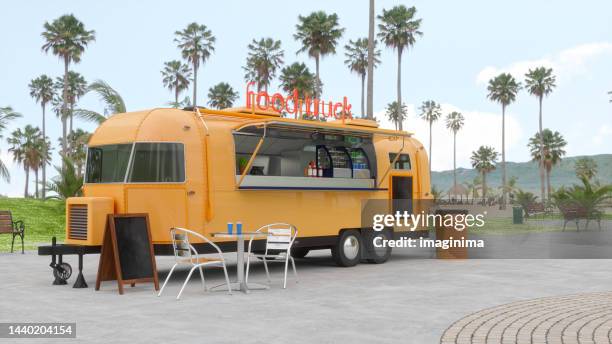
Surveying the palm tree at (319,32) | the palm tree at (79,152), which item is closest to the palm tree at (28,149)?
the palm tree at (79,152)

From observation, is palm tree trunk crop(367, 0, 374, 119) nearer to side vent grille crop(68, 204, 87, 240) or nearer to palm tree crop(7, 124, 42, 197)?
side vent grille crop(68, 204, 87, 240)

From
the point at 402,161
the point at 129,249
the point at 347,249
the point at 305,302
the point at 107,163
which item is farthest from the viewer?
the point at 402,161

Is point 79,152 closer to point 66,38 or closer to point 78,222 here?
point 66,38

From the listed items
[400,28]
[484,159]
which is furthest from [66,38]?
[484,159]

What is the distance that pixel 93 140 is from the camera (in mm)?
12836

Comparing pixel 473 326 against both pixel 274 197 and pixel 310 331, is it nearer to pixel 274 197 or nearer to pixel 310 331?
pixel 310 331

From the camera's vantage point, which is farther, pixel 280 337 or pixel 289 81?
pixel 289 81

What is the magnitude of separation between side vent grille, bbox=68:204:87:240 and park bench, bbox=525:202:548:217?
2464 cm

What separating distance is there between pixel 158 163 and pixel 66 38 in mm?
49025

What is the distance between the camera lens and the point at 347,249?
15.1 meters

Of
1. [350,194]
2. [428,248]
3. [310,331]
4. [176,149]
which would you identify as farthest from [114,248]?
[428,248]

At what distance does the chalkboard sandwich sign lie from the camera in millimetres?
11094

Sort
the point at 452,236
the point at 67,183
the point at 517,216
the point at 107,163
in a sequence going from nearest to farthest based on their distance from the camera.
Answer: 1. the point at 107,163
2. the point at 452,236
3. the point at 67,183
4. the point at 517,216

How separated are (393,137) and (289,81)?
49.0 m
